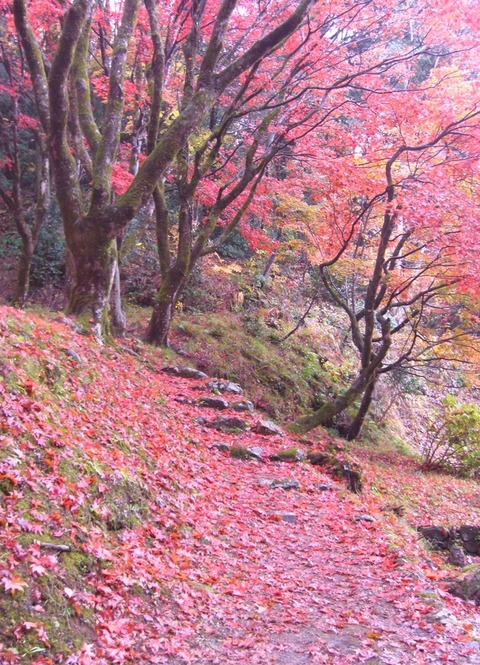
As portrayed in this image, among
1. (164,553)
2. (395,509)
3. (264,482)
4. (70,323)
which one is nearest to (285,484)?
(264,482)

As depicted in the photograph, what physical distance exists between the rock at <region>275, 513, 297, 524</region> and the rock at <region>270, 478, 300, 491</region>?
3.13ft

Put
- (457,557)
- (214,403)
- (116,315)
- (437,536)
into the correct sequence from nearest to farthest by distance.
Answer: (457,557)
(437,536)
(214,403)
(116,315)

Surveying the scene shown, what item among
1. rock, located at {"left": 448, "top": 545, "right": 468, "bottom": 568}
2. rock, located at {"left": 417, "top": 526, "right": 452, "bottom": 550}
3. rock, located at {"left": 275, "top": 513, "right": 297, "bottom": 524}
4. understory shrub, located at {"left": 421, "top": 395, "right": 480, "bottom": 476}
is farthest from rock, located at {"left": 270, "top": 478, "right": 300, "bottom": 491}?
understory shrub, located at {"left": 421, "top": 395, "right": 480, "bottom": 476}

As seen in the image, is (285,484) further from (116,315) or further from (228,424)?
(116,315)

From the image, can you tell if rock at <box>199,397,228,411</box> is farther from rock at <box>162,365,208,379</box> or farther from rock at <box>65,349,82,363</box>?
rock at <box>65,349,82,363</box>

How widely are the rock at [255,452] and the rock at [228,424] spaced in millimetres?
842

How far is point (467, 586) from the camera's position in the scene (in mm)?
5059

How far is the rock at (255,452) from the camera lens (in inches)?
Result: 339

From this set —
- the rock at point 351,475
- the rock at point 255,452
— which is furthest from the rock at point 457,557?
the rock at point 255,452

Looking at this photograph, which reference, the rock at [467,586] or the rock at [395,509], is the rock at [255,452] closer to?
the rock at [395,509]

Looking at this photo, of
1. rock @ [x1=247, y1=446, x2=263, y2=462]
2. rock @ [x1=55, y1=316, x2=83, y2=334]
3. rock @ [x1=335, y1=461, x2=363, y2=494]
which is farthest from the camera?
rock @ [x1=335, y1=461, x2=363, y2=494]

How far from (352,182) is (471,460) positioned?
861cm

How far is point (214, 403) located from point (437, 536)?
15.4ft

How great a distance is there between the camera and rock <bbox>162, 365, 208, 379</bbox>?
11.5m
